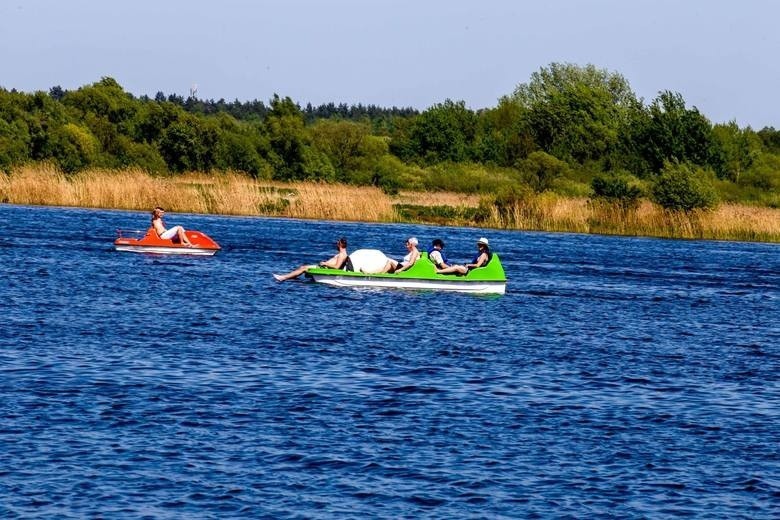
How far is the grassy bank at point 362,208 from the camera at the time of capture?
220 feet

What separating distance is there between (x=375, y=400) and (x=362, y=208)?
→ 48.4 meters

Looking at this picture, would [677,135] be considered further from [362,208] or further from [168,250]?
[168,250]

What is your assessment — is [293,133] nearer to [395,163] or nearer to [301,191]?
[395,163]

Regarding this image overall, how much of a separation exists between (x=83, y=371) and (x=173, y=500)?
7.75m

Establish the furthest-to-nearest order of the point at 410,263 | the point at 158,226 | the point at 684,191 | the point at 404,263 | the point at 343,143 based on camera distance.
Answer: the point at 343,143 → the point at 684,191 → the point at 158,226 → the point at 404,263 → the point at 410,263

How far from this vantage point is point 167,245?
47281 mm

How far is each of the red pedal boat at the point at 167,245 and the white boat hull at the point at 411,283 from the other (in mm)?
9374

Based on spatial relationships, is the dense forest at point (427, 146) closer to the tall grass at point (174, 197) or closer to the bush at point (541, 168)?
the bush at point (541, 168)

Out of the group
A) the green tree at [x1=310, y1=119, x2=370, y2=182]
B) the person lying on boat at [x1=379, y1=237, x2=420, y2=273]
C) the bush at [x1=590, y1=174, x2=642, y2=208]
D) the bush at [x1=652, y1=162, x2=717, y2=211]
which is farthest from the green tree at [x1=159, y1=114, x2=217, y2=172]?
the person lying on boat at [x1=379, y1=237, x2=420, y2=273]

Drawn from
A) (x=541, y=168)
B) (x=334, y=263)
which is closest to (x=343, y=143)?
(x=541, y=168)

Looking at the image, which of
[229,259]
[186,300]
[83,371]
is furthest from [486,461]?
[229,259]

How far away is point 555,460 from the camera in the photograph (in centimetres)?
1773

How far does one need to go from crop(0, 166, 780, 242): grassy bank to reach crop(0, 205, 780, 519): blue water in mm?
25780

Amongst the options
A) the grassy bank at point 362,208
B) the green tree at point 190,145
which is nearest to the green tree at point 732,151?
the grassy bank at point 362,208
